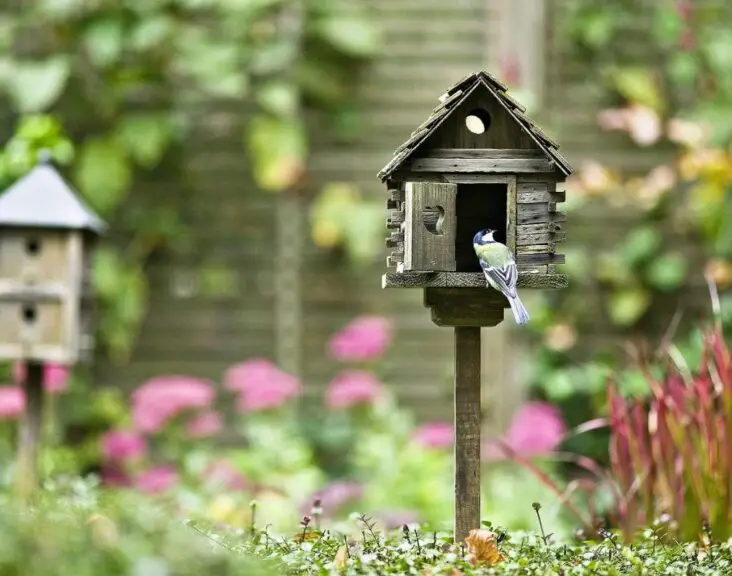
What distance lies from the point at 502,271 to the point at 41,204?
6.24 ft

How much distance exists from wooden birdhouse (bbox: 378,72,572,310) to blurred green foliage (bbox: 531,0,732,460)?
110 inches

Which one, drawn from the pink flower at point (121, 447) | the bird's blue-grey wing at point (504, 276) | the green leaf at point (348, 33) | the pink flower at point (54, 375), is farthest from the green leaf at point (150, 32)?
the bird's blue-grey wing at point (504, 276)

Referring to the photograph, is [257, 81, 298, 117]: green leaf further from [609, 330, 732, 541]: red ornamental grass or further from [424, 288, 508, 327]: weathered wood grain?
[424, 288, 508, 327]: weathered wood grain

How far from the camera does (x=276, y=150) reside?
16.4 feet

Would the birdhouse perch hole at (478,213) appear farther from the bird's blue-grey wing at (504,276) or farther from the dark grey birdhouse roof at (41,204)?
the dark grey birdhouse roof at (41,204)

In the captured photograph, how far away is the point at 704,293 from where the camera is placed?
16.8ft

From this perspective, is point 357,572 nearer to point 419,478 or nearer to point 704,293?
point 419,478

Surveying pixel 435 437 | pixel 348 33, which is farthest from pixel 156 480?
pixel 348 33

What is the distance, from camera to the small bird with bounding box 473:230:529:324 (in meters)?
2.06

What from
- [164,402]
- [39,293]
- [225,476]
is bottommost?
[225,476]

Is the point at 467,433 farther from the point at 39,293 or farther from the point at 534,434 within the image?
the point at 534,434

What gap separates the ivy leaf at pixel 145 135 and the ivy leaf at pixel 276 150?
44cm

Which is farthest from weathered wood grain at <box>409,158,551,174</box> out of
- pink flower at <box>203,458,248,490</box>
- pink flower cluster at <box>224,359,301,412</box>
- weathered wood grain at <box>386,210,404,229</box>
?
pink flower cluster at <box>224,359,301,412</box>

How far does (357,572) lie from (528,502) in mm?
2381
